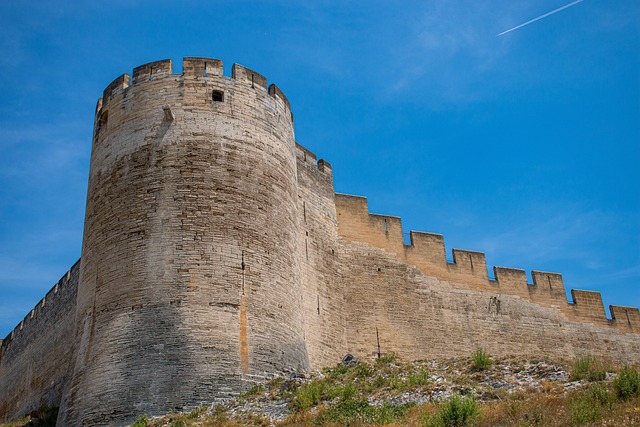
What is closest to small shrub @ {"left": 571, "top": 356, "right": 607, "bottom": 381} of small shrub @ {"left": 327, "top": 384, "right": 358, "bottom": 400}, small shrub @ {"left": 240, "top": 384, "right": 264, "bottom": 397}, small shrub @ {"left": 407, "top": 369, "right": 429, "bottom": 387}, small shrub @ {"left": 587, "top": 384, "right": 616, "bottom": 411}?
small shrub @ {"left": 587, "top": 384, "right": 616, "bottom": 411}

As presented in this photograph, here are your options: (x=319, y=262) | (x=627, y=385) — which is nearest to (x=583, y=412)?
(x=627, y=385)

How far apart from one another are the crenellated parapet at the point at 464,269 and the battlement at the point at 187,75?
5.28 meters

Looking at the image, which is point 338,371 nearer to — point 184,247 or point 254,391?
point 254,391

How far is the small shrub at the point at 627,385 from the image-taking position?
10.2 metres

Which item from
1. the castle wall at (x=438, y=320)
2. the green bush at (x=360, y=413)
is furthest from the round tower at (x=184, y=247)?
the castle wall at (x=438, y=320)

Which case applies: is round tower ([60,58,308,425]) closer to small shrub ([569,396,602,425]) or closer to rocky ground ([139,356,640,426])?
rocky ground ([139,356,640,426])

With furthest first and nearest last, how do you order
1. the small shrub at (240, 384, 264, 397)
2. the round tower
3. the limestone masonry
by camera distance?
the limestone masonry < the round tower < the small shrub at (240, 384, 264, 397)

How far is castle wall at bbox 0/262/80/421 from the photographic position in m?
21.0

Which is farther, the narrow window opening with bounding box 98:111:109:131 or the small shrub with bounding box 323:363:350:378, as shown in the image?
the narrow window opening with bounding box 98:111:109:131

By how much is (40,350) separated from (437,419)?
16.8 meters

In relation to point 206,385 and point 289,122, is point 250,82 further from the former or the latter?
point 206,385

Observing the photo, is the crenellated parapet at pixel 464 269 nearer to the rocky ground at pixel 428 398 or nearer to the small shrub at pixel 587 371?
the rocky ground at pixel 428 398

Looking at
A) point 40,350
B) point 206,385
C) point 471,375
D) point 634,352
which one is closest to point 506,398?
point 471,375

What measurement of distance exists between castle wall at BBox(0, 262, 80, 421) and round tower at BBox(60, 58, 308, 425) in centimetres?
626
